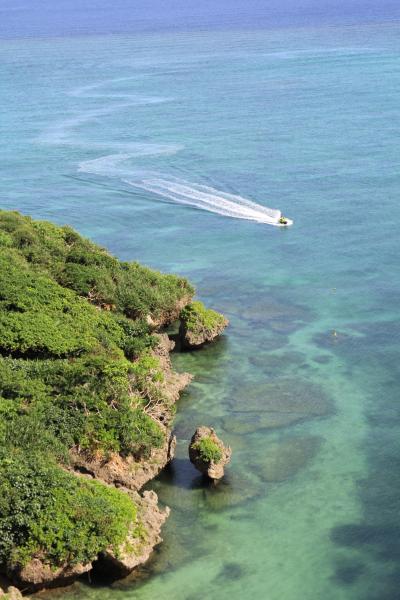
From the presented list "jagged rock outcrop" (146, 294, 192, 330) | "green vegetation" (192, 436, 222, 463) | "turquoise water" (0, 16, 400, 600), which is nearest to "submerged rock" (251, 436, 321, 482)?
"turquoise water" (0, 16, 400, 600)

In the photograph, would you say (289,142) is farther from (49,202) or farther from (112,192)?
(49,202)

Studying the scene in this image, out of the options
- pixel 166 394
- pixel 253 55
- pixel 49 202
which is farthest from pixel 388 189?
pixel 253 55

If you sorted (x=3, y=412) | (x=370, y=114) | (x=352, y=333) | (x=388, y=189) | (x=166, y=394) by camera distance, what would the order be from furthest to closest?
(x=370, y=114) → (x=388, y=189) → (x=352, y=333) → (x=166, y=394) → (x=3, y=412)

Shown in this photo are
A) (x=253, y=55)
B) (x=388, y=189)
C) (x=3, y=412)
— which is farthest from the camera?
(x=253, y=55)

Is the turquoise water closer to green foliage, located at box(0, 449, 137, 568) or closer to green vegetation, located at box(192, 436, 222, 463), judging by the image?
green vegetation, located at box(192, 436, 222, 463)

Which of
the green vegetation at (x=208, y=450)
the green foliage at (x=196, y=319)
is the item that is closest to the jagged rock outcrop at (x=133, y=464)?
the green vegetation at (x=208, y=450)

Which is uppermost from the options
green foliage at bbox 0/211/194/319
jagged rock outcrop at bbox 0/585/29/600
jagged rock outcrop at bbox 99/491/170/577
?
green foliage at bbox 0/211/194/319

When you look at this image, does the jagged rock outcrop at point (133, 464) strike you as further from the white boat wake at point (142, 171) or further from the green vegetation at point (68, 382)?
the white boat wake at point (142, 171)

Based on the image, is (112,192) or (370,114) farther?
(370,114)
